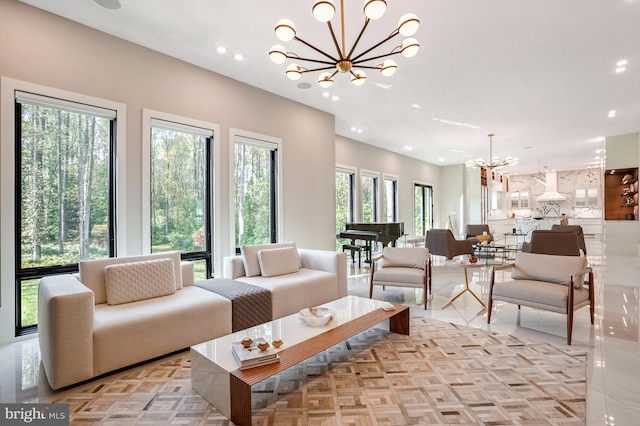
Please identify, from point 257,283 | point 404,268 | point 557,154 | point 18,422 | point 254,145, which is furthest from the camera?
point 557,154

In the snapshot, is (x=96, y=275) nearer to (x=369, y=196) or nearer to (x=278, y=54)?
(x=278, y=54)

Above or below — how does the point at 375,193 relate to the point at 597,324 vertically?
above

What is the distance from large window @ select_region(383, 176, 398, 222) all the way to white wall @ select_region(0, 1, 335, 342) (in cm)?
420

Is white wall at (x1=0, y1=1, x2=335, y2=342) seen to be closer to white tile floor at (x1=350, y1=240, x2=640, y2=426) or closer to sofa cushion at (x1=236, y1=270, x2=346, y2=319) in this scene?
sofa cushion at (x1=236, y1=270, x2=346, y2=319)

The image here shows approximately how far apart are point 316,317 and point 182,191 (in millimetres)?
2775

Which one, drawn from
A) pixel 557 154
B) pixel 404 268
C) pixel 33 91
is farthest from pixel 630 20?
pixel 557 154

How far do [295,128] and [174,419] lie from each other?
4.80 metres

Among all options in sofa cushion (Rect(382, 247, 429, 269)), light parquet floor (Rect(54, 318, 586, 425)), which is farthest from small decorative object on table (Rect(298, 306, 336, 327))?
sofa cushion (Rect(382, 247, 429, 269))

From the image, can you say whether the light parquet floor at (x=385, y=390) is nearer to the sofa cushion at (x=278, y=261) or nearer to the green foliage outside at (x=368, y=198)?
the sofa cushion at (x=278, y=261)

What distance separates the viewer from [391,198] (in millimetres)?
10273

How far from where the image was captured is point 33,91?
3.16 m

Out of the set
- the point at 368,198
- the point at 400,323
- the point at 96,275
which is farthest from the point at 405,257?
the point at 368,198

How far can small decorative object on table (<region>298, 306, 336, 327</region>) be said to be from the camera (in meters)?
2.66

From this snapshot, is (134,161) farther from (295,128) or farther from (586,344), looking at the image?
(586,344)
